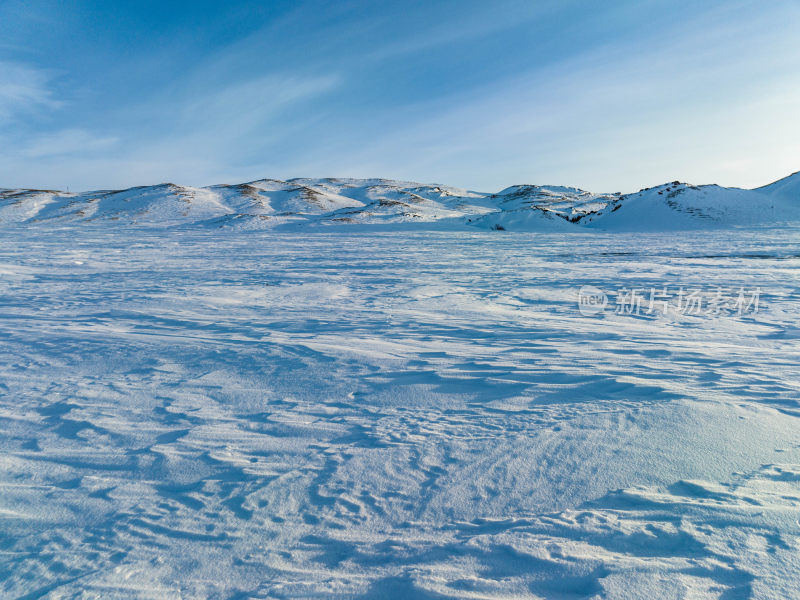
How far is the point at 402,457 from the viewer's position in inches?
106

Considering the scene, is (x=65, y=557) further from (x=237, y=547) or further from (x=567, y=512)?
(x=567, y=512)

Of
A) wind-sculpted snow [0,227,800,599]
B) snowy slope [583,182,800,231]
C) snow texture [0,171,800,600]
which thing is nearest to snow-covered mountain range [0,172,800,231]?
snowy slope [583,182,800,231]

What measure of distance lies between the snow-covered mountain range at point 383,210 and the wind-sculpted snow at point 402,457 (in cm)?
2705

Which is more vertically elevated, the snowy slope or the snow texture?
the snowy slope

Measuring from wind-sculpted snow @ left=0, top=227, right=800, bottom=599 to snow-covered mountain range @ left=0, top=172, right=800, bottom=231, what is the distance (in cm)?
2705

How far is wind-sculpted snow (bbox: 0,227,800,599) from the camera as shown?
1.89 metres

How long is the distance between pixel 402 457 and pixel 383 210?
1581 inches

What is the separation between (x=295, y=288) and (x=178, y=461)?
6040 millimetres

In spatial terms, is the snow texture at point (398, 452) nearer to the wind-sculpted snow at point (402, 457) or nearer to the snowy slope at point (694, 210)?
the wind-sculpted snow at point (402, 457)

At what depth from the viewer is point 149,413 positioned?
327 cm

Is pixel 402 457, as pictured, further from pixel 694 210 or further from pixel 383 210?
pixel 383 210

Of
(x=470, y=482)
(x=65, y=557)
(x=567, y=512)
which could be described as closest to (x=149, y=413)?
(x=65, y=557)

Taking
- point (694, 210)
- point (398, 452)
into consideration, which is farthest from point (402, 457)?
point (694, 210)

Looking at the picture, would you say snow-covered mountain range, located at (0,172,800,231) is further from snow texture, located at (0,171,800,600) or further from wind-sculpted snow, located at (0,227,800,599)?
wind-sculpted snow, located at (0,227,800,599)
